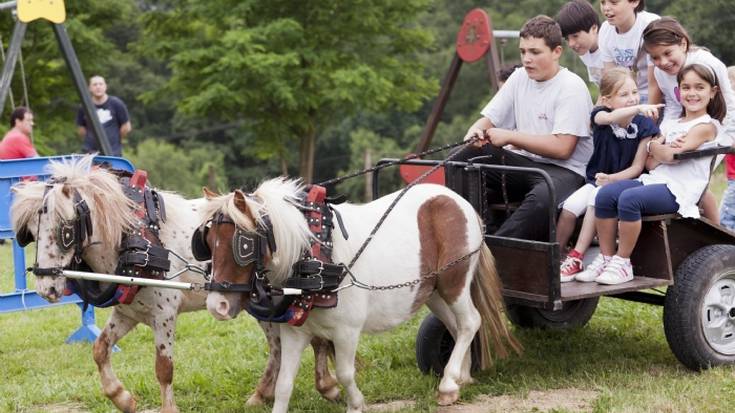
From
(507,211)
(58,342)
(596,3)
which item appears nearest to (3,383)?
(58,342)

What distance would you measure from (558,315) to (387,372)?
57.0 inches

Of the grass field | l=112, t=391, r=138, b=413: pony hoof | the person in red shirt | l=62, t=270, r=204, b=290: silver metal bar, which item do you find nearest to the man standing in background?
the person in red shirt

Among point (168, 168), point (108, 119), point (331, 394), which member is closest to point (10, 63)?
point (108, 119)

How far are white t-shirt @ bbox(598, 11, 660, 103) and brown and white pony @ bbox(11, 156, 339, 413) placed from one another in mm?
2639

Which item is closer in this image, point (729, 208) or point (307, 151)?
point (729, 208)

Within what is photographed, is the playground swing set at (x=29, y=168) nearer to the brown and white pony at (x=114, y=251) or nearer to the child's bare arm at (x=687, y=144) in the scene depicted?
the brown and white pony at (x=114, y=251)

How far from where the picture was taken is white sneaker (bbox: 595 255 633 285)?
15.6 feet

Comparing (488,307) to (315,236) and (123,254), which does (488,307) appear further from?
(123,254)

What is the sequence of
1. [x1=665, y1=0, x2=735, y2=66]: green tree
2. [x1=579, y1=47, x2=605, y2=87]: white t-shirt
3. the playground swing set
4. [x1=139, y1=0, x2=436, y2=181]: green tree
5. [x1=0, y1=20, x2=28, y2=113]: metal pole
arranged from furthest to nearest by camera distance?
1. [x1=139, y1=0, x2=436, y2=181]: green tree
2. [x1=665, y1=0, x2=735, y2=66]: green tree
3. [x1=0, y1=20, x2=28, y2=113]: metal pole
4. the playground swing set
5. [x1=579, y1=47, x2=605, y2=87]: white t-shirt

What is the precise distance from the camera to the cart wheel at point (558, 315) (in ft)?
20.4

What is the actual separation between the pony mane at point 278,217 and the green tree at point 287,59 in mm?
15904

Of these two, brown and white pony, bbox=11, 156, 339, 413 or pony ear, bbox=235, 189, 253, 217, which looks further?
brown and white pony, bbox=11, 156, 339, 413

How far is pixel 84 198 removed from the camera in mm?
4402

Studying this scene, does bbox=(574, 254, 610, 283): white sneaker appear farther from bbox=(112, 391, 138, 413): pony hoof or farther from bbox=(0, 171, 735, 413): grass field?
bbox=(112, 391, 138, 413): pony hoof
